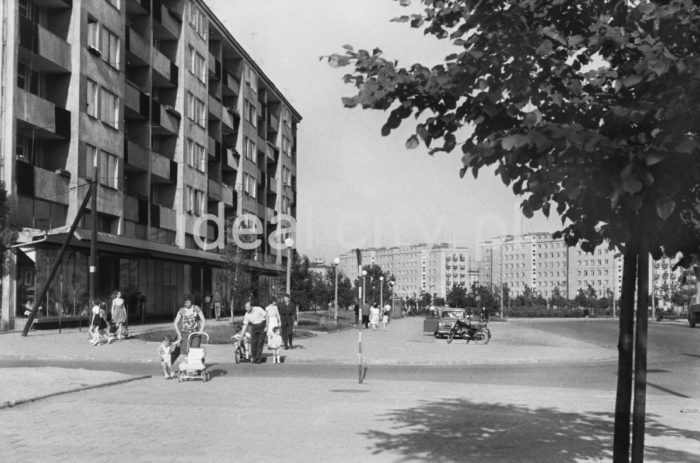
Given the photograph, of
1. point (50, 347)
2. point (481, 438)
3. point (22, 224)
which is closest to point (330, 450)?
point (481, 438)

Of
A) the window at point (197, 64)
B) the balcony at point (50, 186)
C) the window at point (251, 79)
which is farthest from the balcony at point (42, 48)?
the window at point (251, 79)

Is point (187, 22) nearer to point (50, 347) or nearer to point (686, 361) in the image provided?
point (50, 347)

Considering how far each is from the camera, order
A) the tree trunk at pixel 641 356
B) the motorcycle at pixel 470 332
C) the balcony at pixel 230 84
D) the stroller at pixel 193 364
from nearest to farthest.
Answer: the tree trunk at pixel 641 356 → the stroller at pixel 193 364 → the motorcycle at pixel 470 332 → the balcony at pixel 230 84

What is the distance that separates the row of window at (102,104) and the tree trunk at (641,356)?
36037mm

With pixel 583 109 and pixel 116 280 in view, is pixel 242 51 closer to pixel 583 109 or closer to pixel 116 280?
pixel 116 280

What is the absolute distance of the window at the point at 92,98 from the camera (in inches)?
1497

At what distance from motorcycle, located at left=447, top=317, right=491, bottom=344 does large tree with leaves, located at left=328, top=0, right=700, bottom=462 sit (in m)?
27.9

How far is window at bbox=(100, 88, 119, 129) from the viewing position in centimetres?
3953

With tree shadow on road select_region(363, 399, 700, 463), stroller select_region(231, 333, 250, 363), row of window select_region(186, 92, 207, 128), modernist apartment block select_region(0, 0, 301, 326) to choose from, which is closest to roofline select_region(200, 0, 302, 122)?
modernist apartment block select_region(0, 0, 301, 326)

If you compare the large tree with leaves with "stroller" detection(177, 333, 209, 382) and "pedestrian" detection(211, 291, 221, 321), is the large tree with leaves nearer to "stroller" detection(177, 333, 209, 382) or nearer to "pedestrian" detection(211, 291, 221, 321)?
"stroller" detection(177, 333, 209, 382)

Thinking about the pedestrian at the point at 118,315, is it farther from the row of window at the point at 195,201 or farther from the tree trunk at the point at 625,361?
the tree trunk at the point at 625,361

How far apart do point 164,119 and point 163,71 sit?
2.85 metres

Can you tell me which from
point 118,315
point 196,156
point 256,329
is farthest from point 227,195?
point 256,329

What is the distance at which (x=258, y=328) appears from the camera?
21.4 m
